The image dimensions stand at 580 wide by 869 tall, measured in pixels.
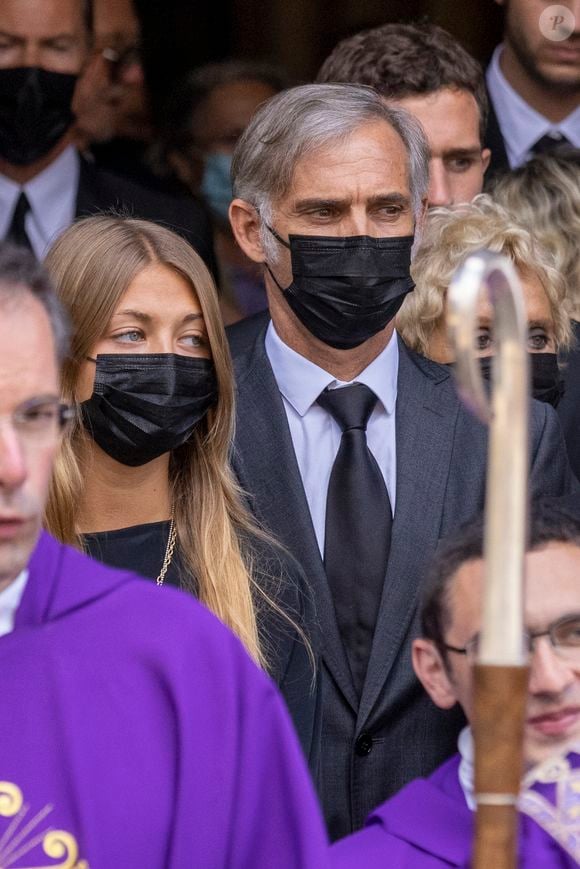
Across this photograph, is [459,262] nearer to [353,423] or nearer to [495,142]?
[353,423]

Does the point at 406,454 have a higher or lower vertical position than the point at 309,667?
higher

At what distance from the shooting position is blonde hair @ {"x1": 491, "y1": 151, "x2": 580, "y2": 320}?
16.8 ft

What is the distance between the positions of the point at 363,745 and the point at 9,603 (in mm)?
1562

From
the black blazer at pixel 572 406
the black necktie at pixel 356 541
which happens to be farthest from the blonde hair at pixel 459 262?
the black necktie at pixel 356 541

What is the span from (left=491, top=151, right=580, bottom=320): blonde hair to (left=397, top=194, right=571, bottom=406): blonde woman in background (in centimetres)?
37

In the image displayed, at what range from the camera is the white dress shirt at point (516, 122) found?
19.2 feet

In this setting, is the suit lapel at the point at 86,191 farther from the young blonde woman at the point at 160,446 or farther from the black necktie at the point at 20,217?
the young blonde woman at the point at 160,446

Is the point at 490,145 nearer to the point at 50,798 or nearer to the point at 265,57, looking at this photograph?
the point at 265,57

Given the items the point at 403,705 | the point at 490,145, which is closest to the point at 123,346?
the point at 403,705

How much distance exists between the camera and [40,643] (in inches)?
100

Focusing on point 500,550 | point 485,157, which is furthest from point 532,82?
point 500,550

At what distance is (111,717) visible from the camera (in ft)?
8.27

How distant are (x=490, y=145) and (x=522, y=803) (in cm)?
322

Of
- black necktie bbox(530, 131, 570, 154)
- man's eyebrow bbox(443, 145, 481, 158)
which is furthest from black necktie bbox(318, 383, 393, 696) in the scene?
black necktie bbox(530, 131, 570, 154)
